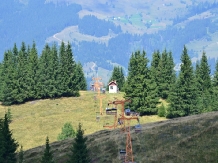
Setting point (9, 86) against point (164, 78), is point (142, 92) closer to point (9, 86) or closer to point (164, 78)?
point (164, 78)

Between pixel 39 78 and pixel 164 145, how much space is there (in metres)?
79.9

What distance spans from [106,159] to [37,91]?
76.0 m

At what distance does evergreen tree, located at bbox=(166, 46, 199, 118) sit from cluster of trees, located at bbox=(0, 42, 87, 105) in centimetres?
3400

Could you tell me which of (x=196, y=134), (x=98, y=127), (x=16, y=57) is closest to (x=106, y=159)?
(x=196, y=134)

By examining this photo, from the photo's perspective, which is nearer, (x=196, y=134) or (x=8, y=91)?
(x=196, y=134)

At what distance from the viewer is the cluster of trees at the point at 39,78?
126000mm

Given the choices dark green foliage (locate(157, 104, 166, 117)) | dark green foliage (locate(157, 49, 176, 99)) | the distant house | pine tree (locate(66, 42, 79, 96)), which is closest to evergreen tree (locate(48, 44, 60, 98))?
pine tree (locate(66, 42, 79, 96))

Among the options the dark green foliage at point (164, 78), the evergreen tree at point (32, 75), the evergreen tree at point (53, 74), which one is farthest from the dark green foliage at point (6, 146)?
the evergreen tree at point (32, 75)

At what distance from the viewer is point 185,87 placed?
106 metres

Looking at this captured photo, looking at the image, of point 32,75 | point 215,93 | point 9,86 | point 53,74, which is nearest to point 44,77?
point 53,74

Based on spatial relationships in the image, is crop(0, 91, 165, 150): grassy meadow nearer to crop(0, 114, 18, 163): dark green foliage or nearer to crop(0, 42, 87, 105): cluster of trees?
crop(0, 42, 87, 105): cluster of trees

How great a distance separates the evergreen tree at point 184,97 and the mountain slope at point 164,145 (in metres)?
39.6

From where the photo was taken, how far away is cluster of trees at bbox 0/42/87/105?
126 meters

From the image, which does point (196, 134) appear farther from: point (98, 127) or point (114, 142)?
point (98, 127)
